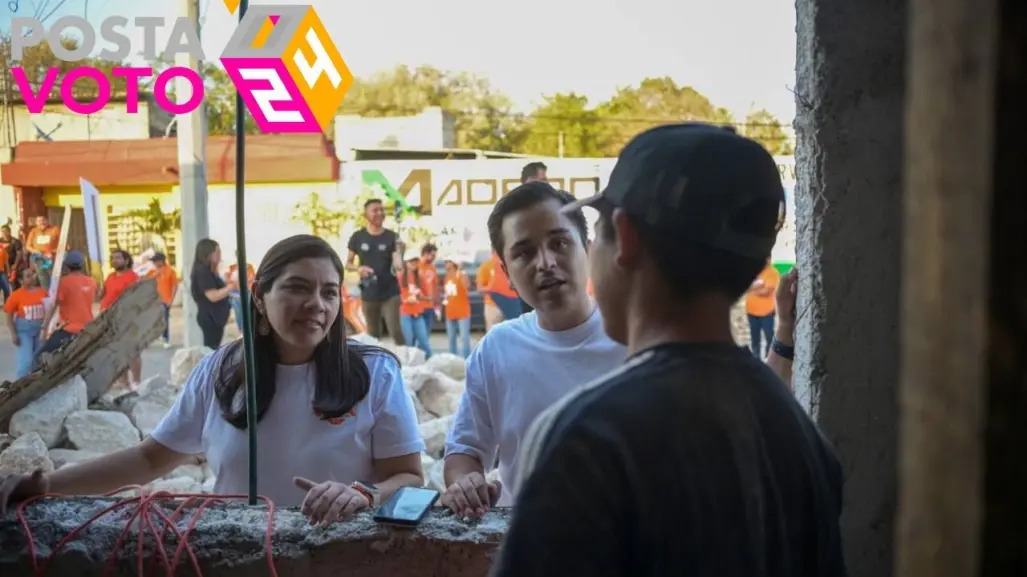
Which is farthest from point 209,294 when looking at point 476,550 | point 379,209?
point 476,550

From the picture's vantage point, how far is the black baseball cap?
1078 millimetres

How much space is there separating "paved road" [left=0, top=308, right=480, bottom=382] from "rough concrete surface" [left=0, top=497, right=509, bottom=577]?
294 inches

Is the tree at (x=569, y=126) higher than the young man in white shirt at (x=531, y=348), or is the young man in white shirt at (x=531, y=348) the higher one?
the tree at (x=569, y=126)

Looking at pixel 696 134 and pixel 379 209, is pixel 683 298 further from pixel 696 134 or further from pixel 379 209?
pixel 379 209

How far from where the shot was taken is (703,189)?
3.53ft

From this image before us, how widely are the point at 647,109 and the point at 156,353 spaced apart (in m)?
14.1

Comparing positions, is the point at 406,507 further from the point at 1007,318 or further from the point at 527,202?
the point at 1007,318

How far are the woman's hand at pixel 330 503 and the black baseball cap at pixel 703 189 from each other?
3.66 ft

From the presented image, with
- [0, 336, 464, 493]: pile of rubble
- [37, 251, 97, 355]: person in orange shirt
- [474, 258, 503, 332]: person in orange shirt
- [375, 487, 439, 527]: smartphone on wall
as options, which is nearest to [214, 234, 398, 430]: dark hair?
[375, 487, 439, 527]: smartphone on wall

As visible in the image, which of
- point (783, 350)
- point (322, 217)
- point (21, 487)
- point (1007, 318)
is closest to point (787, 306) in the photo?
point (783, 350)

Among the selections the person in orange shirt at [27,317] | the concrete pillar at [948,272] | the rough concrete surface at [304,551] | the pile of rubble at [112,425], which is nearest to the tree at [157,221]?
the person in orange shirt at [27,317]

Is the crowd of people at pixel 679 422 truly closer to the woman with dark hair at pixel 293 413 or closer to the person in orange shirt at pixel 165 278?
the woman with dark hair at pixel 293 413

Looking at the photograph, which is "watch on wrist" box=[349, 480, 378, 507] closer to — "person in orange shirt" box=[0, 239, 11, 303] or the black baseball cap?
the black baseball cap

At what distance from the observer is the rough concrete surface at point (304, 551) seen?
1.89 metres
